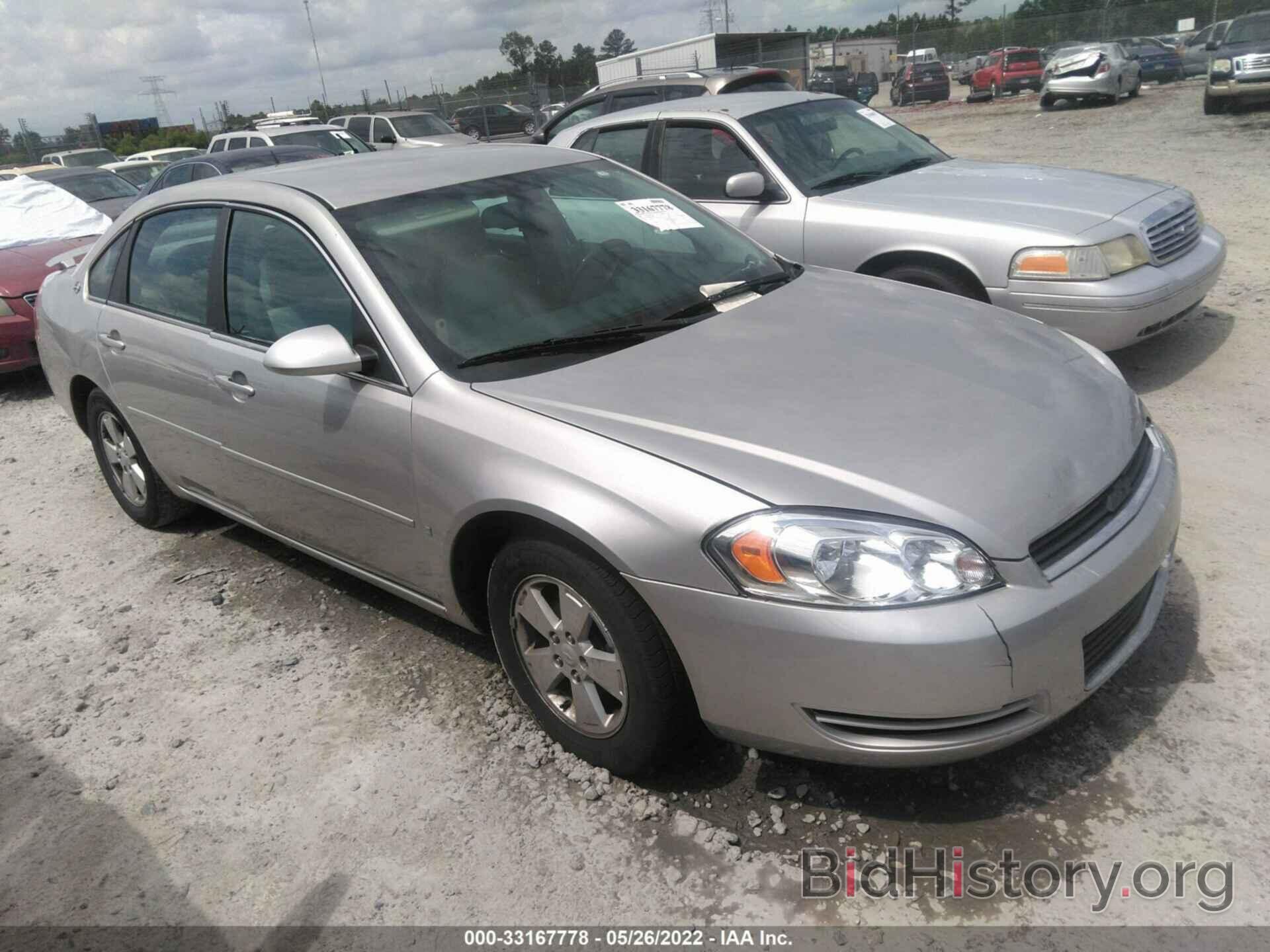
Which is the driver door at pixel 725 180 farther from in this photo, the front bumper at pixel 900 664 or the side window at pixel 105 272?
the front bumper at pixel 900 664

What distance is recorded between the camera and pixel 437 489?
113 inches

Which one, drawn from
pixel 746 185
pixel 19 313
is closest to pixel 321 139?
pixel 19 313

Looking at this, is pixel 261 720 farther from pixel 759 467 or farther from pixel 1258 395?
pixel 1258 395

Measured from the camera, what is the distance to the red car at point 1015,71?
29578 millimetres

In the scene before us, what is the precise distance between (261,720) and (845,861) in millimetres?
1980

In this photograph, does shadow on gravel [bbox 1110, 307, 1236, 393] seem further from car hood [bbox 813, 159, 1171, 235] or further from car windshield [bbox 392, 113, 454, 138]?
car windshield [bbox 392, 113, 454, 138]

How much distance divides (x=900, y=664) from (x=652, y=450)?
2.57 ft

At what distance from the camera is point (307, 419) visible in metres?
3.26

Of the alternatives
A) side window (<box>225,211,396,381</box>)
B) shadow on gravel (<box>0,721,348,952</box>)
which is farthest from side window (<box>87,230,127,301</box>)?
shadow on gravel (<box>0,721,348,952</box>)

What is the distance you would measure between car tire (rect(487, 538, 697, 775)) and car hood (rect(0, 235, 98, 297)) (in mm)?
6671

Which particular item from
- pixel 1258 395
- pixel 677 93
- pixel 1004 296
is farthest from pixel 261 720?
pixel 677 93

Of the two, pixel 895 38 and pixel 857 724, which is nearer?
pixel 857 724

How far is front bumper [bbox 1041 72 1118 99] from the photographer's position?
70.0ft

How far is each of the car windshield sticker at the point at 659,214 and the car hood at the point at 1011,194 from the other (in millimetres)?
2007
